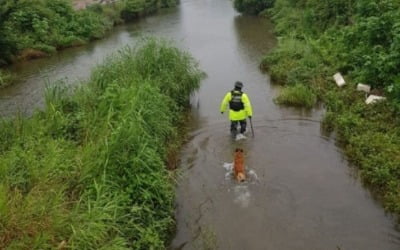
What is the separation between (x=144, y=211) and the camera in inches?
300

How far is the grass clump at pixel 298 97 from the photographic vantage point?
48.2 ft

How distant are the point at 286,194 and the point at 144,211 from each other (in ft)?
A: 10.9

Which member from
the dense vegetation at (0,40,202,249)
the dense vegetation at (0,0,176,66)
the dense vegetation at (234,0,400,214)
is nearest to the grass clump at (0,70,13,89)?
the dense vegetation at (0,0,176,66)

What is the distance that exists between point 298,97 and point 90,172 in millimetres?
9002

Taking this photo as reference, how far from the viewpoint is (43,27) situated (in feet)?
98.7

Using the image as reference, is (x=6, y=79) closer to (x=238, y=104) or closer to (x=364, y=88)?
(x=238, y=104)

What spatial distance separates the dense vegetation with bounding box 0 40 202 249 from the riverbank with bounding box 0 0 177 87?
12221mm

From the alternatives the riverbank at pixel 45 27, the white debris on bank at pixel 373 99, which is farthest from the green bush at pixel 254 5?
the white debris on bank at pixel 373 99

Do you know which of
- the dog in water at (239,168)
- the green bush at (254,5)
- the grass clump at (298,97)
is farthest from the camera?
the green bush at (254,5)

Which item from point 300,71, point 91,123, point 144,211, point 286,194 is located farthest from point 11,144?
point 300,71

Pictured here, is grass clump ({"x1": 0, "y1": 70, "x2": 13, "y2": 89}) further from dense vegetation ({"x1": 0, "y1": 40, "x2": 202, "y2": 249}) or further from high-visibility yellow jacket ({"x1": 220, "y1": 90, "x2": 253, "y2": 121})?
high-visibility yellow jacket ({"x1": 220, "y1": 90, "x2": 253, "y2": 121})

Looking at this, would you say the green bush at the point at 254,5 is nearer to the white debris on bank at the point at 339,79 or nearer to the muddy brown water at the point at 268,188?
the muddy brown water at the point at 268,188

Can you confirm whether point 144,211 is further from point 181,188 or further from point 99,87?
point 99,87

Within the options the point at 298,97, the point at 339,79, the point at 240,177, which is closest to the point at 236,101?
the point at 240,177
